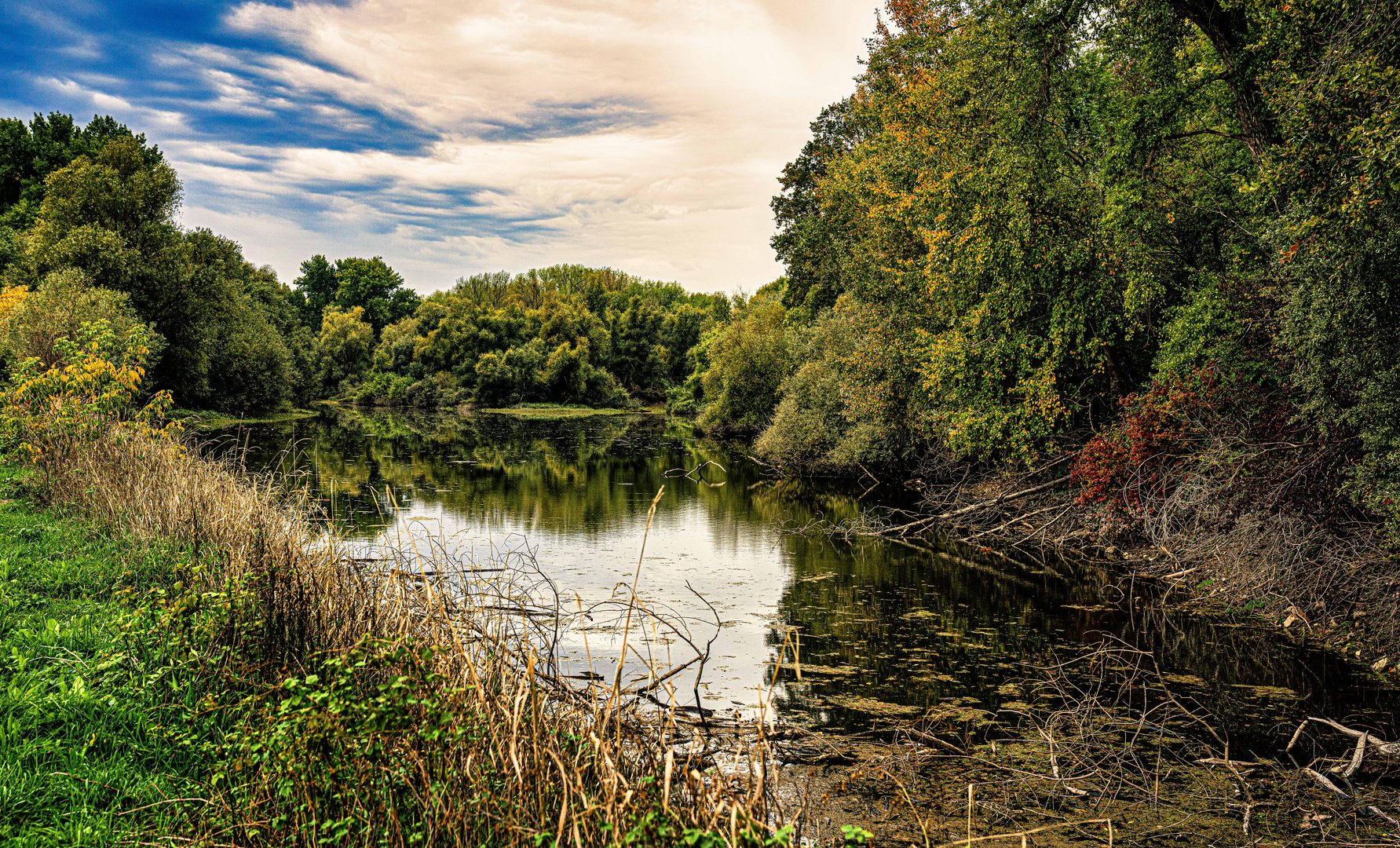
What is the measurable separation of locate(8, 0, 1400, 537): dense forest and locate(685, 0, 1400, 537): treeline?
5 cm

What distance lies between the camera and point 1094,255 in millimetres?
15805

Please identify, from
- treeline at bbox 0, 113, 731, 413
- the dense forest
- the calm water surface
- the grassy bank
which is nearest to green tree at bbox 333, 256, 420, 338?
treeline at bbox 0, 113, 731, 413

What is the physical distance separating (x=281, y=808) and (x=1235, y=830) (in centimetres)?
629

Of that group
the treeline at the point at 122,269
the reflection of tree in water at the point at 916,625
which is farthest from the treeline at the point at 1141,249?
the treeline at the point at 122,269

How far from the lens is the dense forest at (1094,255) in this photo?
8.77 meters

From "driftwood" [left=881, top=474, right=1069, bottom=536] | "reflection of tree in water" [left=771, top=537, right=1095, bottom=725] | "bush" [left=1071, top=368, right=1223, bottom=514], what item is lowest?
"reflection of tree in water" [left=771, top=537, right=1095, bottom=725]

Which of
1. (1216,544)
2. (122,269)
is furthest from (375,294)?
(1216,544)

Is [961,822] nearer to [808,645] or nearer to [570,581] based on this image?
[808,645]

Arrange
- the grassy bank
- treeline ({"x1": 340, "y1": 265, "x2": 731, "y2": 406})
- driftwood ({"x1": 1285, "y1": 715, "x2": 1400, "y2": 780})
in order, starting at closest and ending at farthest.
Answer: driftwood ({"x1": 1285, "y1": 715, "x2": 1400, "y2": 780}) < the grassy bank < treeline ({"x1": 340, "y1": 265, "x2": 731, "y2": 406})

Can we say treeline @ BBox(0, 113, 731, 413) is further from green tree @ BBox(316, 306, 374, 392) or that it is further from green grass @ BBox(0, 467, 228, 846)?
green grass @ BBox(0, 467, 228, 846)

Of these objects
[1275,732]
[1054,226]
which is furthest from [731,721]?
[1054,226]

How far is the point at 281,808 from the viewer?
4363 mm

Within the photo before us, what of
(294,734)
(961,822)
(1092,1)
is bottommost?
(961,822)

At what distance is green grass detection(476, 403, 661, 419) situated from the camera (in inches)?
2820
